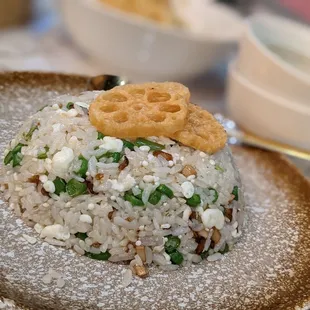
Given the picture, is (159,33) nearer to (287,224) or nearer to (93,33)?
(93,33)

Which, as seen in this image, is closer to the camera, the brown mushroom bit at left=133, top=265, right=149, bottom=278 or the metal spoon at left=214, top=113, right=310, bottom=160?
the brown mushroom bit at left=133, top=265, right=149, bottom=278

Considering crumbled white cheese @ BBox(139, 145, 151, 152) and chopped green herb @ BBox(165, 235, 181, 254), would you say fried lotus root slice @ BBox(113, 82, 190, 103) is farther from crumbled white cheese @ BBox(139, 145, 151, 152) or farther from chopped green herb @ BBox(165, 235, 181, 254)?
chopped green herb @ BBox(165, 235, 181, 254)

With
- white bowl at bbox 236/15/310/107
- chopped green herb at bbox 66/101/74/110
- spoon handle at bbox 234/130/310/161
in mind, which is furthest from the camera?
white bowl at bbox 236/15/310/107

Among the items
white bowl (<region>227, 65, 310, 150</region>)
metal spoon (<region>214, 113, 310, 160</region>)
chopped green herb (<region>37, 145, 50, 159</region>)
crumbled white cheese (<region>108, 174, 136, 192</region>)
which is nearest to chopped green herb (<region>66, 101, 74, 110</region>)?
chopped green herb (<region>37, 145, 50, 159</region>)

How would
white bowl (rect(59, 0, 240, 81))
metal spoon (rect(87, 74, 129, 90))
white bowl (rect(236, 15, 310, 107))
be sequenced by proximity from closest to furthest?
metal spoon (rect(87, 74, 129, 90)) → white bowl (rect(236, 15, 310, 107)) → white bowl (rect(59, 0, 240, 81))

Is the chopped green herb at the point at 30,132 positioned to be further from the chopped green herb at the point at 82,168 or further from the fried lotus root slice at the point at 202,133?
the fried lotus root slice at the point at 202,133

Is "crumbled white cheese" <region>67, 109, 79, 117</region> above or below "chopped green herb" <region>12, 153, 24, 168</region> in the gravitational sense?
above

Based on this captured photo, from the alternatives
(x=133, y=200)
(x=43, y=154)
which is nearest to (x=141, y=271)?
(x=133, y=200)
